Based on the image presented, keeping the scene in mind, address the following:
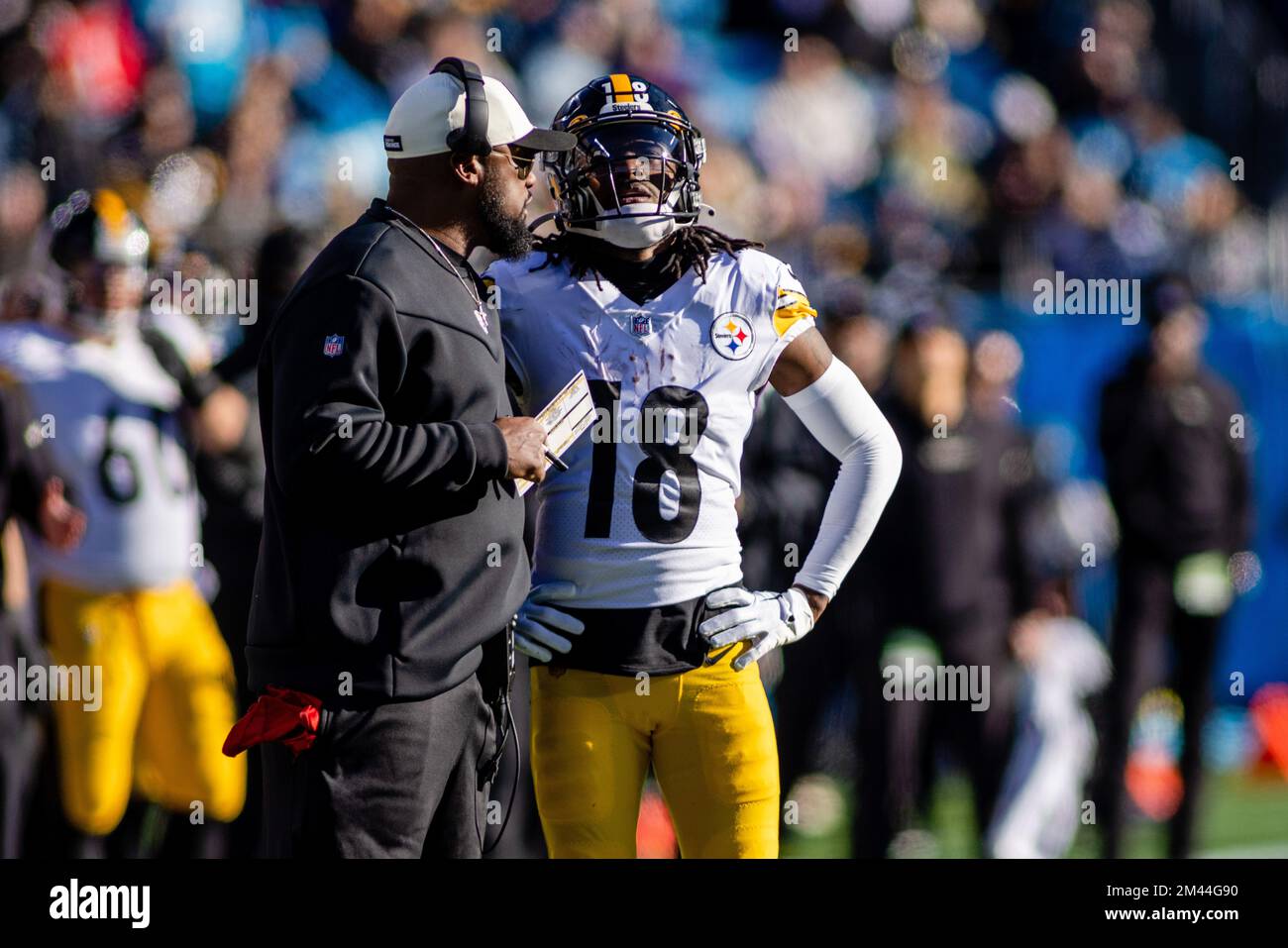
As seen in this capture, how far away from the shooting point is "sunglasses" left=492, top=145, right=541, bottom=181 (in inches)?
97.3

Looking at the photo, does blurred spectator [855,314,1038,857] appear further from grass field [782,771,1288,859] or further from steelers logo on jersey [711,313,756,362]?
steelers logo on jersey [711,313,756,362]

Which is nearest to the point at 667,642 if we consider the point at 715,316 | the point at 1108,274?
the point at 715,316

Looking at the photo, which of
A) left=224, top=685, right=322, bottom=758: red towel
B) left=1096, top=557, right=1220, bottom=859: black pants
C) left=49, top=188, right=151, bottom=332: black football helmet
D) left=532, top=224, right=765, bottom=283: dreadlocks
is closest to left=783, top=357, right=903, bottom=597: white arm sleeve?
left=532, top=224, right=765, bottom=283: dreadlocks

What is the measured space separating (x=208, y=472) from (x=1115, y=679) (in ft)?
8.60

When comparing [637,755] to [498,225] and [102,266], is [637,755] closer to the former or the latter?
[498,225]

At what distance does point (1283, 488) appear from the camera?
5305 mm

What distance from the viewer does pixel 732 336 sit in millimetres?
2658

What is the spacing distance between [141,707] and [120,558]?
A: 0.38 metres

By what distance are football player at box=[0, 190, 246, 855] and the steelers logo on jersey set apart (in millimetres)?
1915

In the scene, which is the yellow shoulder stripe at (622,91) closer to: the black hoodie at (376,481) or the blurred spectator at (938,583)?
the black hoodie at (376,481)

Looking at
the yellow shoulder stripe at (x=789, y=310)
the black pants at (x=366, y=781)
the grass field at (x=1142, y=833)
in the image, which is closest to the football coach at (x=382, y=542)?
the black pants at (x=366, y=781)

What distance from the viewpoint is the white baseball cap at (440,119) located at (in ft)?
7.92

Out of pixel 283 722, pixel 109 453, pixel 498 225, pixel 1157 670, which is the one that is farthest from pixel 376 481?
pixel 1157 670
